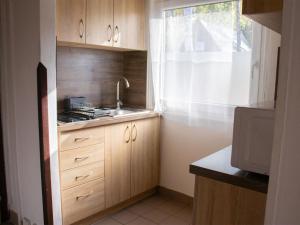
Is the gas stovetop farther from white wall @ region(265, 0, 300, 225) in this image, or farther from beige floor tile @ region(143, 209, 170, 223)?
white wall @ region(265, 0, 300, 225)

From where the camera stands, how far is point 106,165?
2383mm

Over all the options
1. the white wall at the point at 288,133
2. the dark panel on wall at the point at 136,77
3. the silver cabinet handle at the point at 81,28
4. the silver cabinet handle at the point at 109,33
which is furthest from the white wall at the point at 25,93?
the white wall at the point at 288,133

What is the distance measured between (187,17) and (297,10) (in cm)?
190

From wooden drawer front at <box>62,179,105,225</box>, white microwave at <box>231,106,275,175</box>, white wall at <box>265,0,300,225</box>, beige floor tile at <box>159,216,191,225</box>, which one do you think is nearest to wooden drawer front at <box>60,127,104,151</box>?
wooden drawer front at <box>62,179,105,225</box>

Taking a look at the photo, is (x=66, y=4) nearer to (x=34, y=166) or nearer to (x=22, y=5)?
(x=22, y=5)

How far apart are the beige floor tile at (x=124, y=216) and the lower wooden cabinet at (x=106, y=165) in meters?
0.12

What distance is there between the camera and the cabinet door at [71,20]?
83.9 inches

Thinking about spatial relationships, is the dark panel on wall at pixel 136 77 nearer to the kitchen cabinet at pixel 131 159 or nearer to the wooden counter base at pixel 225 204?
the kitchen cabinet at pixel 131 159

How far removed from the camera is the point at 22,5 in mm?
1918

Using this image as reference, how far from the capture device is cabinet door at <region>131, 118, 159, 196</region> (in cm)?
264

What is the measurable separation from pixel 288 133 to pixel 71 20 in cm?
192

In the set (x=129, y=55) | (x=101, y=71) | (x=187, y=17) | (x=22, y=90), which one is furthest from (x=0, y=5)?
(x=187, y=17)

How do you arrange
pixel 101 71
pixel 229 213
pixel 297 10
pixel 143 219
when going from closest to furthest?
pixel 297 10 → pixel 229 213 → pixel 143 219 → pixel 101 71

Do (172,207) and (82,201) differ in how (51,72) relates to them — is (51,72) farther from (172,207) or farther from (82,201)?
(172,207)
